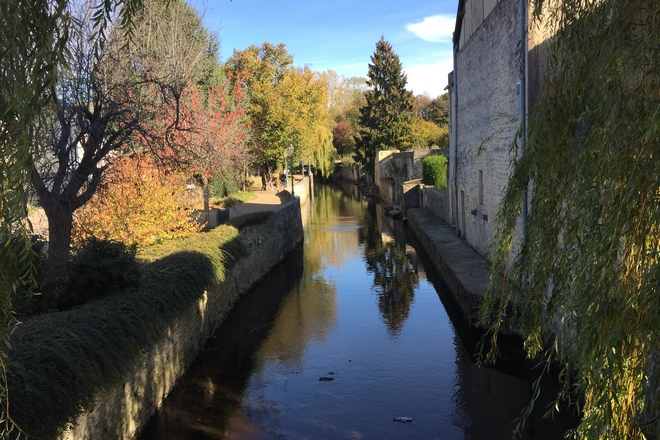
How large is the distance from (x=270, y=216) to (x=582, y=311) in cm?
1559

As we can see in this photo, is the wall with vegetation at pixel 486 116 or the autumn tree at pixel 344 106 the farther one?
the autumn tree at pixel 344 106

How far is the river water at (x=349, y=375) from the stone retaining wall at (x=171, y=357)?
11.5 inches

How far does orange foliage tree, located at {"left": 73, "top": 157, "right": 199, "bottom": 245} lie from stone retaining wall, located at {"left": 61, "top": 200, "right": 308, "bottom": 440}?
1935 mm

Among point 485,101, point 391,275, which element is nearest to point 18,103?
point 485,101

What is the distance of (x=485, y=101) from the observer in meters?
14.2

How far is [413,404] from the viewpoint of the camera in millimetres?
8531

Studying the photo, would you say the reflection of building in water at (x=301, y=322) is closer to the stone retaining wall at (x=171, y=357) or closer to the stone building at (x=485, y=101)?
the stone retaining wall at (x=171, y=357)

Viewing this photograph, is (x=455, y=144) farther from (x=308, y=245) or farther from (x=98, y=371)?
(x=98, y=371)

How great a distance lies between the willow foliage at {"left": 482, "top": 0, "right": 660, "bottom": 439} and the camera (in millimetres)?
2844

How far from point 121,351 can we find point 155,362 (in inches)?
59.6

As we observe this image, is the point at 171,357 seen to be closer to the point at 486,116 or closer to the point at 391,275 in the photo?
the point at 391,275

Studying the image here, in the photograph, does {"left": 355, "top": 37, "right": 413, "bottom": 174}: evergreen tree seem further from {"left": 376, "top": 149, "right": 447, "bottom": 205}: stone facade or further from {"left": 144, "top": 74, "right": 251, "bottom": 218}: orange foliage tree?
{"left": 144, "top": 74, "right": 251, "bottom": 218}: orange foliage tree

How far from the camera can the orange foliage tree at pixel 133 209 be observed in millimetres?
11273

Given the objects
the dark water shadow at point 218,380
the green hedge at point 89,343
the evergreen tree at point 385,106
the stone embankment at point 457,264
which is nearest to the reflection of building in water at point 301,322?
the dark water shadow at point 218,380
